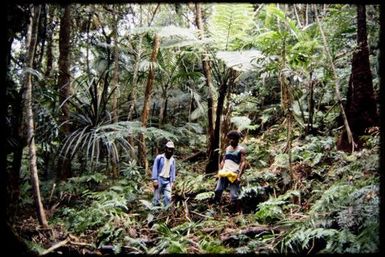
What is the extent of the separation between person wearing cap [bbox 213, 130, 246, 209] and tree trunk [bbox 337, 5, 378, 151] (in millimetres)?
1560

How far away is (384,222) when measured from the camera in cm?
169

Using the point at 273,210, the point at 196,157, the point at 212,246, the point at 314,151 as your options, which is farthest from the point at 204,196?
the point at 196,157

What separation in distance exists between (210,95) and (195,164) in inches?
79.8

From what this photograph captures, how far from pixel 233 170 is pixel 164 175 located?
3.19ft

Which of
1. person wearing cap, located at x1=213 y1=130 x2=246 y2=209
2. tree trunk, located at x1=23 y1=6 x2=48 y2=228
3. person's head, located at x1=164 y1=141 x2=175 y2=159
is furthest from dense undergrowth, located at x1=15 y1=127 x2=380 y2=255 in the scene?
person's head, located at x1=164 y1=141 x2=175 y2=159

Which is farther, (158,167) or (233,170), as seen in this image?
(158,167)

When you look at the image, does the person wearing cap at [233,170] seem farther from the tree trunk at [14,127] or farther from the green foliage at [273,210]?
the tree trunk at [14,127]

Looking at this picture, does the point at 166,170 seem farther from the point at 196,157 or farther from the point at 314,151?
the point at 196,157

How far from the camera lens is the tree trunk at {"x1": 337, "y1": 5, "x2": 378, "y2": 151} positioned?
16.3 ft

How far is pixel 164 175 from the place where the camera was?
5.25 meters

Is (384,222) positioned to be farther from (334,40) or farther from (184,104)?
(184,104)

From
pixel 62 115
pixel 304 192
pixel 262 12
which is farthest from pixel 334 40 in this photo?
pixel 62 115

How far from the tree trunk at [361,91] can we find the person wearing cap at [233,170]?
1560 mm

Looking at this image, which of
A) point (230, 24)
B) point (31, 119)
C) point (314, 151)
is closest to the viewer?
point (31, 119)
